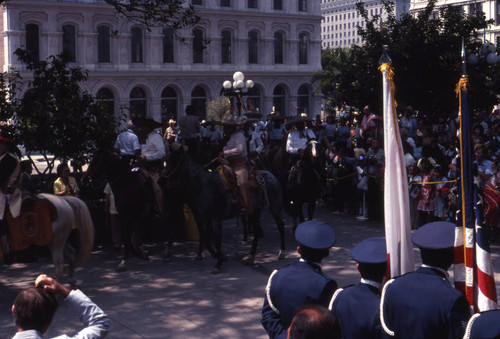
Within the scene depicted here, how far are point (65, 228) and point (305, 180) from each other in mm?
5971

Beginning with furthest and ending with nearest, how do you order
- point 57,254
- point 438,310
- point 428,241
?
point 57,254, point 428,241, point 438,310

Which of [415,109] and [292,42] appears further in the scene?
[292,42]

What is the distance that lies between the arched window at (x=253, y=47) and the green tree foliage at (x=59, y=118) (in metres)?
38.5

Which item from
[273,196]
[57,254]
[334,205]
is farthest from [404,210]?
[334,205]

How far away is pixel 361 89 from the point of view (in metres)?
22.3

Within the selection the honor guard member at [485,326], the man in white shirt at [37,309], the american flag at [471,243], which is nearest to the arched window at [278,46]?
the american flag at [471,243]

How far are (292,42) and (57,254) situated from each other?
150 feet

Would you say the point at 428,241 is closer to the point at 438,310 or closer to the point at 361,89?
the point at 438,310

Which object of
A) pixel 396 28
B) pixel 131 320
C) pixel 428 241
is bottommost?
pixel 131 320

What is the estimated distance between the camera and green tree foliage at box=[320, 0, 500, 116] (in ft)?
70.9

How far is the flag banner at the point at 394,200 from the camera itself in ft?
18.8

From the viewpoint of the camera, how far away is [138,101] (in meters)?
47.8

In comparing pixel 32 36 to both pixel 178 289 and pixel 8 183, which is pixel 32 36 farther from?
pixel 178 289

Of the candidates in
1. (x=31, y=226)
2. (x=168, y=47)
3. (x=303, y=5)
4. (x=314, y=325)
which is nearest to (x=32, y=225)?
(x=31, y=226)
